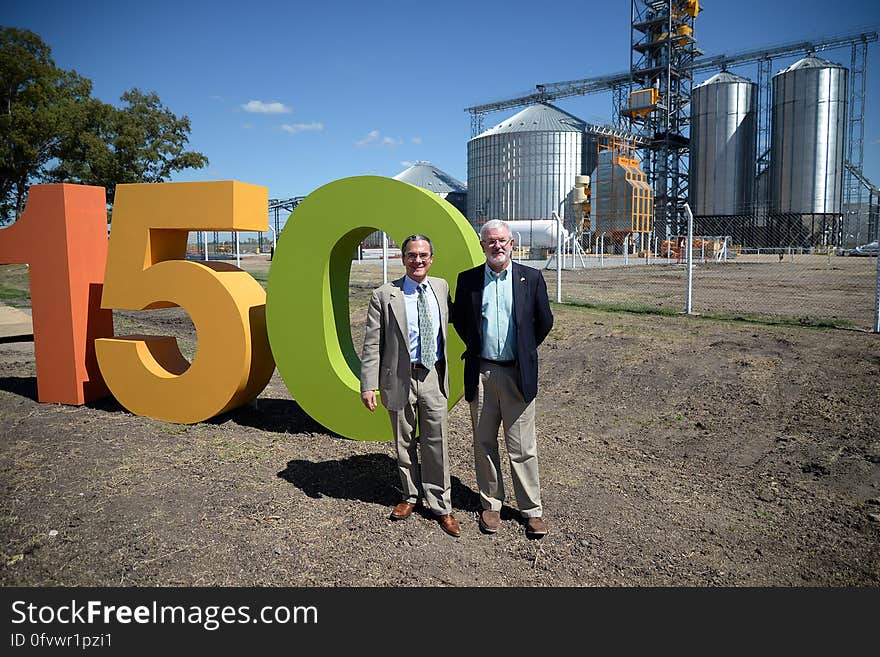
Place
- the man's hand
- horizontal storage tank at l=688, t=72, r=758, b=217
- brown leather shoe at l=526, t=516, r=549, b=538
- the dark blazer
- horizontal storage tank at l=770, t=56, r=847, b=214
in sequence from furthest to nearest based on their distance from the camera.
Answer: horizontal storage tank at l=688, t=72, r=758, b=217, horizontal storage tank at l=770, t=56, r=847, b=214, the man's hand, brown leather shoe at l=526, t=516, r=549, b=538, the dark blazer

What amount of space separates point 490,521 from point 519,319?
4.52ft

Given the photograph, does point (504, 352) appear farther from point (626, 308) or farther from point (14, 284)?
point (14, 284)

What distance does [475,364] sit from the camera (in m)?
4.11

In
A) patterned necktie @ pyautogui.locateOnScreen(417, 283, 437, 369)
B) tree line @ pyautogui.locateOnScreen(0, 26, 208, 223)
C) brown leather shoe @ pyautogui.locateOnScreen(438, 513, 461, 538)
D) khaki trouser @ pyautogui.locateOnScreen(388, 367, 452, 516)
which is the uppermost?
tree line @ pyautogui.locateOnScreen(0, 26, 208, 223)

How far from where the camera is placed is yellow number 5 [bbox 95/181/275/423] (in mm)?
6051

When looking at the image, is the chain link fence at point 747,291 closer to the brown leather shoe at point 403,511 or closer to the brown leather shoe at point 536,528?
the brown leather shoe at point 536,528

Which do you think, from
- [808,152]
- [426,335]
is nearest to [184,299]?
[426,335]

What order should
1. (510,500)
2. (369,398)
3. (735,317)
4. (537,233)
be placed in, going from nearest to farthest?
(369,398), (510,500), (735,317), (537,233)

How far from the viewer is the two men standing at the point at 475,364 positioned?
3.98 meters

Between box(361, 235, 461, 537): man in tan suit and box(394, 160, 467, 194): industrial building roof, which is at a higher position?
box(394, 160, 467, 194): industrial building roof

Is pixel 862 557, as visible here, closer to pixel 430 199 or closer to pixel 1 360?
pixel 430 199

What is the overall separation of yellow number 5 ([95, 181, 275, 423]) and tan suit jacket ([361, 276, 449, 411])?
2.35 metres

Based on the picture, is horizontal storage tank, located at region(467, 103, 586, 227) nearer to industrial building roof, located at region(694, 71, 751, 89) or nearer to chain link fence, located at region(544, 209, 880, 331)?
industrial building roof, located at region(694, 71, 751, 89)

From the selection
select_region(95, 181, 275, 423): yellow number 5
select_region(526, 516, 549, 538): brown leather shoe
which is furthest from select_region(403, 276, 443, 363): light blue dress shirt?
select_region(95, 181, 275, 423): yellow number 5
